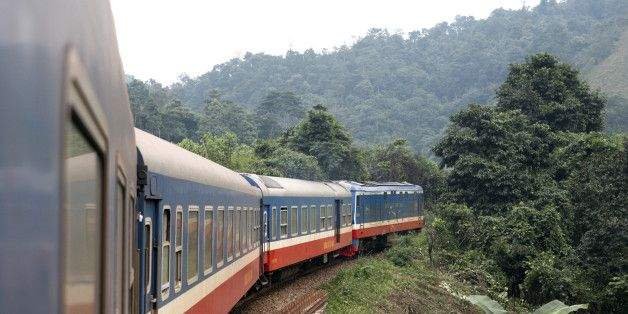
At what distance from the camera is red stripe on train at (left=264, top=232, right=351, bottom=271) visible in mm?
17089

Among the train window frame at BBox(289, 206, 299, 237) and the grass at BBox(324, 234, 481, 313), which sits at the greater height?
the train window frame at BBox(289, 206, 299, 237)

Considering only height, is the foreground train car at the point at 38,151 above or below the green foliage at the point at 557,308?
above

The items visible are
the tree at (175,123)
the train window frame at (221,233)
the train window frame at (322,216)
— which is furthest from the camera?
the tree at (175,123)

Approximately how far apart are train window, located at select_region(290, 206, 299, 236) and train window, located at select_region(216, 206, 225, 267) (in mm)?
8705

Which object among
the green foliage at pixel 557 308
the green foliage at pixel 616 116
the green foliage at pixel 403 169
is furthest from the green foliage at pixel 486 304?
the green foliage at pixel 616 116

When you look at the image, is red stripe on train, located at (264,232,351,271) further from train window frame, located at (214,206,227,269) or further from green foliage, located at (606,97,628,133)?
green foliage, located at (606,97,628,133)

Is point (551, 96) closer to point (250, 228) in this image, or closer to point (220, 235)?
point (250, 228)

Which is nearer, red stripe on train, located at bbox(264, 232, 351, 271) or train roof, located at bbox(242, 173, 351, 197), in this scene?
train roof, located at bbox(242, 173, 351, 197)

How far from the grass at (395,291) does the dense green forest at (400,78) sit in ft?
140

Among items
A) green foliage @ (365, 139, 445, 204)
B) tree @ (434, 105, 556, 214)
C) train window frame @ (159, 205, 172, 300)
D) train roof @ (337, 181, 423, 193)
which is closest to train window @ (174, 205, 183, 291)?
train window frame @ (159, 205, 172, 300)

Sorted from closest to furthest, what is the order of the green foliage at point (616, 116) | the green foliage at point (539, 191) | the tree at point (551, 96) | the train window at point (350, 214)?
the green foliage at point (539, 191) < the train window at point (350, 214) < the tree at point (551, 96) < the green foliage at point (616, 116)

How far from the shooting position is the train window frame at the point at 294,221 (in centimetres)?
1859

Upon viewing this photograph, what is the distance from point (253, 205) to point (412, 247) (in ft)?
45.4

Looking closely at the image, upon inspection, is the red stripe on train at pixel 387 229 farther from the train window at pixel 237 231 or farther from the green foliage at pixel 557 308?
the green foliage at pixel 557 308
